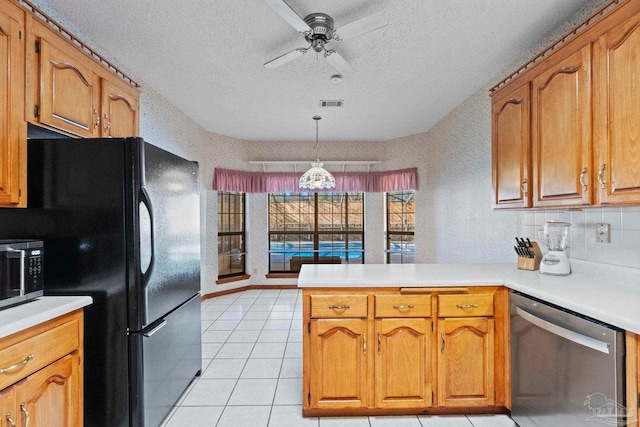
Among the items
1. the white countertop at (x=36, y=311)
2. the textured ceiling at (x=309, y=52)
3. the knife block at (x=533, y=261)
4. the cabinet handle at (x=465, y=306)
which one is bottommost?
the cabinet handle at (x=465, y=306)

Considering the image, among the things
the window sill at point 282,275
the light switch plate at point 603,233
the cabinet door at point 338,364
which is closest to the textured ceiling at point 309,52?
the light switch plate at point 603,233

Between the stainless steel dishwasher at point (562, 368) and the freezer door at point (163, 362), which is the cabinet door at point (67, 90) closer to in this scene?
the freezer door at point (163, 362)

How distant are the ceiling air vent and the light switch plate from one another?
104 inches

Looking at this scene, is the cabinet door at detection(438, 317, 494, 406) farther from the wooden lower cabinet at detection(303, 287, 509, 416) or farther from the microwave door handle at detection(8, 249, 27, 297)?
the microwave door handle at detection(8, 249, 27, 297)

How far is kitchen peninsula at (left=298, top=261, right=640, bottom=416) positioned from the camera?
2.05 meters

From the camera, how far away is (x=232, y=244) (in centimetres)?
548

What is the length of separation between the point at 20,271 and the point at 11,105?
2.54ft

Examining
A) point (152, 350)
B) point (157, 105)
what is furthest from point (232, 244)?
point (152, 350)

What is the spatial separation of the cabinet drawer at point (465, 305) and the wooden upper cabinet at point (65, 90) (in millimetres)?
2397

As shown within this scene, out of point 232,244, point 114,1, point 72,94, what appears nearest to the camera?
point 72,94

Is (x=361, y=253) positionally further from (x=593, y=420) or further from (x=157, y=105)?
(x=593, y=420)

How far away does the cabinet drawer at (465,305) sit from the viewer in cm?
206

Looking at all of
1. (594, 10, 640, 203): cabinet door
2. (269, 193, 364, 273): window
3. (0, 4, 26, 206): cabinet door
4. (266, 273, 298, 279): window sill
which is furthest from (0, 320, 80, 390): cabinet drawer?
(269, 193, 364, 273): window

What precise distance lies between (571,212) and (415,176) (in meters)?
2.95
